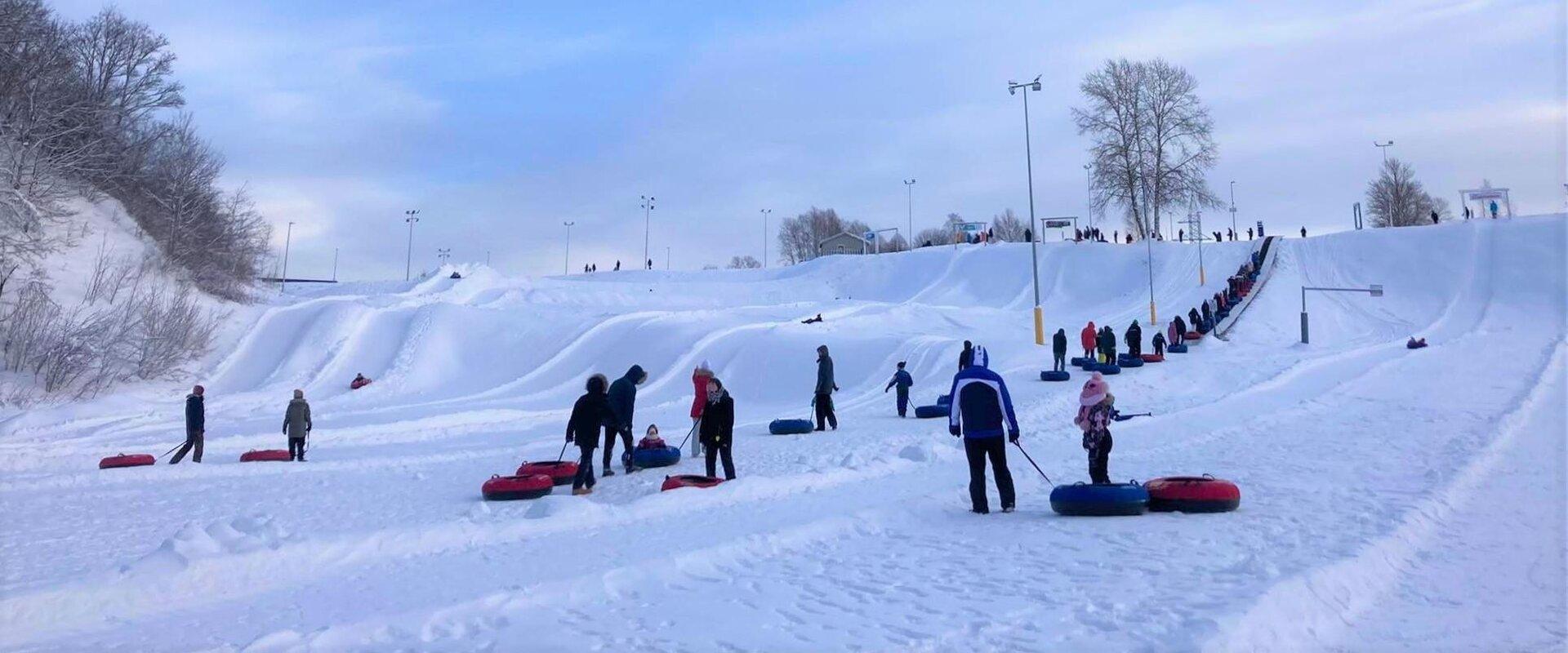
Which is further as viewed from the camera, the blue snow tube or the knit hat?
the blue snow tube

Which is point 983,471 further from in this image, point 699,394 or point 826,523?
point 699,394

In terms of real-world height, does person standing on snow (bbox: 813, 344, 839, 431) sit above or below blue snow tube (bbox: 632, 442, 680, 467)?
above

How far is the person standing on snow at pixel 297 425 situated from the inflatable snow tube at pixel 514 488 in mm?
6823

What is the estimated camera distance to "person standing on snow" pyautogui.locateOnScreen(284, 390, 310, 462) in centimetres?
1750

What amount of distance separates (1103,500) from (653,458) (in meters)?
7.42

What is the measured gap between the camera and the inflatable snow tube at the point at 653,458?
15.0 m

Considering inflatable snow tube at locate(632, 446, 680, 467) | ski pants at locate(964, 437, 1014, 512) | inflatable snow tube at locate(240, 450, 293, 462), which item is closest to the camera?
ski pants at locate(964, 437, 1014, 512)

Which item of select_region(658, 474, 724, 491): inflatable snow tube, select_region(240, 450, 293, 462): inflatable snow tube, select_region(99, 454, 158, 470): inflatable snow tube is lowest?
select_region(240, 450, 293, 462): inflatable snow tube

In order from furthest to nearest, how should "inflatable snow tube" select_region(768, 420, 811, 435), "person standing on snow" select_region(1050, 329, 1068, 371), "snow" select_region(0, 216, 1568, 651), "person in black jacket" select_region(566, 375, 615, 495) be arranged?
"person standing on snow" select_region(1050, 329, 1068, 371) → "inflatable snow tube" select_region(768, 420, 811, 435) → "person in black jacket" select_region(566, 375, 615, 495) → "snow" select_region(0, 216, 1568, 651)

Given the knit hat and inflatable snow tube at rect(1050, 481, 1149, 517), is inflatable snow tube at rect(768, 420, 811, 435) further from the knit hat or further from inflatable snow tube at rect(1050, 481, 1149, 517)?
inflatable snow tube at rect(1050, 481, 1149, 517)

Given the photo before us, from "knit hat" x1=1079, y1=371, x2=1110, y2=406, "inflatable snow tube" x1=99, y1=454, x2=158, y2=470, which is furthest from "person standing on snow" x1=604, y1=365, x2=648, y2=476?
"inflatable snow tube" x1=99, y1=454, x2=158, y2=470

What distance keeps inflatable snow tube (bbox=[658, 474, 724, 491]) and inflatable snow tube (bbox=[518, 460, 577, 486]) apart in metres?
2.19

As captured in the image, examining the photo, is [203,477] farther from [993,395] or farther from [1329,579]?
[1329,579]

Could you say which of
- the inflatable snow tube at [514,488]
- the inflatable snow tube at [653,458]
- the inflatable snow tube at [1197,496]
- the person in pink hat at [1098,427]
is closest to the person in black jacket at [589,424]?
the inflatable snow tube at [514,488]
